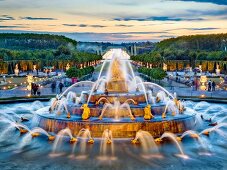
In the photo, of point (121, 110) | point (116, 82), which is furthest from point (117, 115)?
point (116, 82)

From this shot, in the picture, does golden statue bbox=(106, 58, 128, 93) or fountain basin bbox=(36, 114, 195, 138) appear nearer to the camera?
fountain basin bbox=(36, 114, 195, 138)

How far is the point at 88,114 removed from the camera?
23469 mm

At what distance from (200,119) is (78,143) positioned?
847 centimetres

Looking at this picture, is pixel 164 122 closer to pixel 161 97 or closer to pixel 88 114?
pixel 88 114

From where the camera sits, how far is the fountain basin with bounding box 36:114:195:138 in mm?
21984

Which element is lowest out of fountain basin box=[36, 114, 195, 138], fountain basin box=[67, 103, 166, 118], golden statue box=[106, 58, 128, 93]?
fountain basin box=[36, 114, 195, 138]

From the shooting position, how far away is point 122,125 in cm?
2200

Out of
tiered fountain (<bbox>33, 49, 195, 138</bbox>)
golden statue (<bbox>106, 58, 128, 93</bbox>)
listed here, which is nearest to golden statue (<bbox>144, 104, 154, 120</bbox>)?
tiered fountain (<bbox>33, 49, 195, 138</bbox>)

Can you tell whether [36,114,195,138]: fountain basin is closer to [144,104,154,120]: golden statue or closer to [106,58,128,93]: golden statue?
[144,104,154,120]: golden statue

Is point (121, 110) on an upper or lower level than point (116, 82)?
lower

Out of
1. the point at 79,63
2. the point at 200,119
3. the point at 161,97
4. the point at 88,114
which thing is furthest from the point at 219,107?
the point at 79,63

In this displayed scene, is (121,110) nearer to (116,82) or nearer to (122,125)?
(122,125)

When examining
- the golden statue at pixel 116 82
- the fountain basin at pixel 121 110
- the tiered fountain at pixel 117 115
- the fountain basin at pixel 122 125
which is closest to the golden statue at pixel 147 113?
the tiered fountain at pixel 117 115

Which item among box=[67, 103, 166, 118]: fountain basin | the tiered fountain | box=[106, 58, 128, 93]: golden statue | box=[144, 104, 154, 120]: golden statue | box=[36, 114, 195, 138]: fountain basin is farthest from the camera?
box=[106, 58, 128, 93]: golden statue
